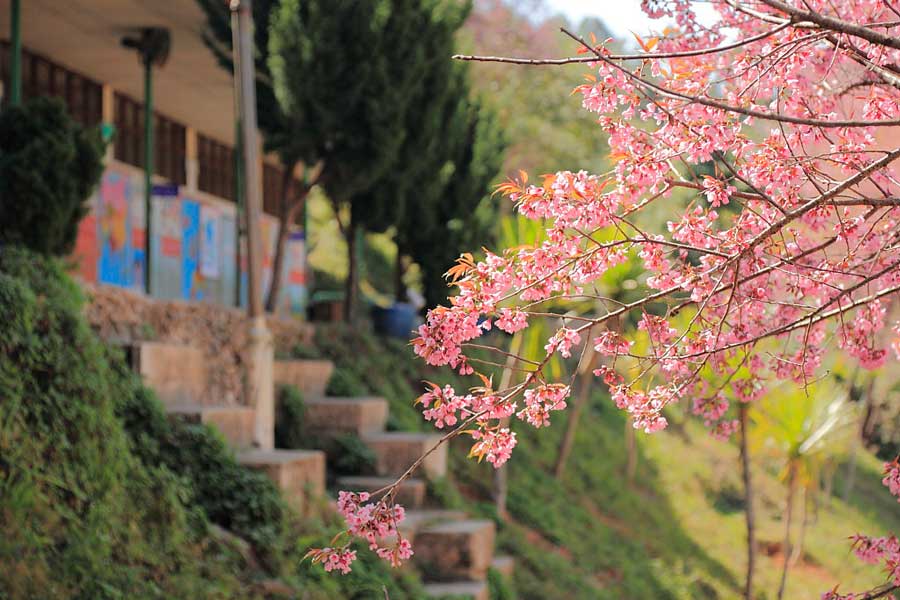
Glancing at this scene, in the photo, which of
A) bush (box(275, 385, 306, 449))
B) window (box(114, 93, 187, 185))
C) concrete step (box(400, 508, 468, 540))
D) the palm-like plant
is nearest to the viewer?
concrete step (box(400, 508, 468, 540))

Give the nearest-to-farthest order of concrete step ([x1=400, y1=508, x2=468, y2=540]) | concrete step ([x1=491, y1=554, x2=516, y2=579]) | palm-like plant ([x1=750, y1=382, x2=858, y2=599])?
concrete step ([x1=400, y1=508, x2=468, y2=540]) < concrete step ([x1=491, y1=554, x2=516, y2=579]) < palm-like plant ([x1=750, y1=382, x2=858, y2=599])

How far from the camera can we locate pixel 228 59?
35.7 ft

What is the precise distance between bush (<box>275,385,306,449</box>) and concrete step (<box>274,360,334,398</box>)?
1.26 feet

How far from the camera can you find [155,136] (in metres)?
14.6

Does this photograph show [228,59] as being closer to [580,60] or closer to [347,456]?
[347,456]

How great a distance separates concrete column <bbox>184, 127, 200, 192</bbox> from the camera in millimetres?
15305

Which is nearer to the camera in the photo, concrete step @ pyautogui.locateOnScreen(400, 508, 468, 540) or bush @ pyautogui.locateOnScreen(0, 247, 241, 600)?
bush @ pyautogui.locateOnScreen(0, 247, 241, 600)

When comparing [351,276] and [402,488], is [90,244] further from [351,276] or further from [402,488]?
[402,488]

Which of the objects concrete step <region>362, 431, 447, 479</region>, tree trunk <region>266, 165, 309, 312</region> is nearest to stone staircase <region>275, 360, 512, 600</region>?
concrete step <region>362, 431, 447, 479</region>

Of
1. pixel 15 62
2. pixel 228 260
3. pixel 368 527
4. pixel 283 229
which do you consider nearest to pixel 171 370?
pixel 15 62

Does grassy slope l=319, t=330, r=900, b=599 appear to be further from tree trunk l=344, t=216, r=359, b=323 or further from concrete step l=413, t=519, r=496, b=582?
concrete step l=413, t=519, r=496, b=582

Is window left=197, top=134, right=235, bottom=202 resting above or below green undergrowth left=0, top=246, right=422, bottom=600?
above

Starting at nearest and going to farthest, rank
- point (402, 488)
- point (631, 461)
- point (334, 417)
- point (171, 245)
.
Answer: point (402, 488)
point (334, 417)
point (171, 245)
point (631, 461)

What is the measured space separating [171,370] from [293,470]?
1083mm
